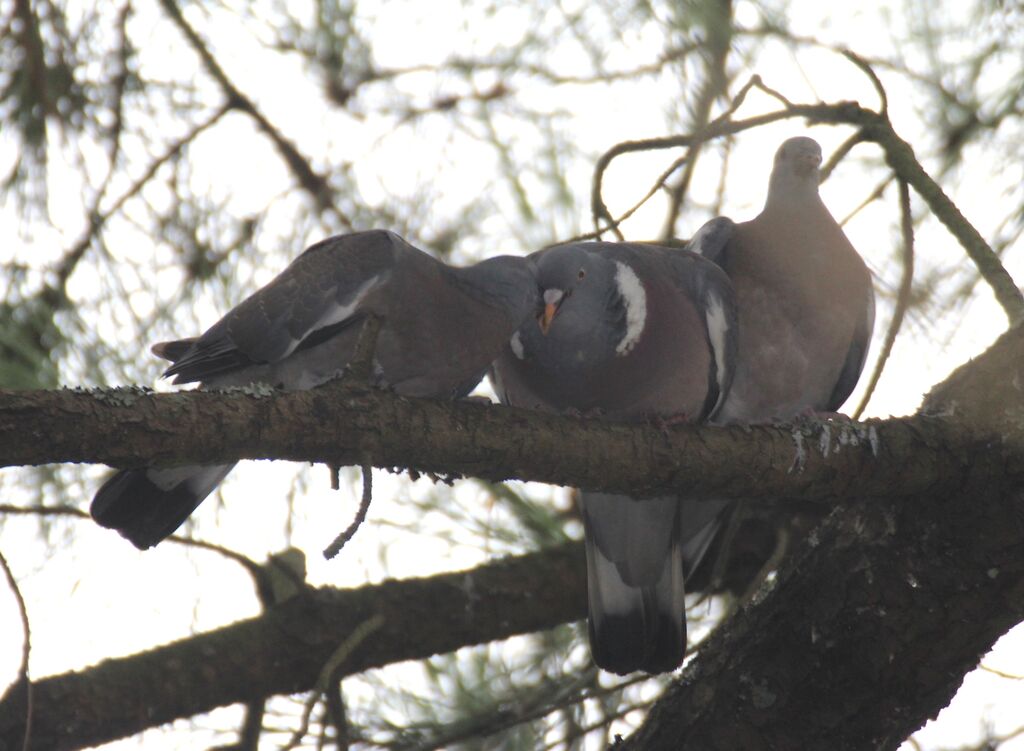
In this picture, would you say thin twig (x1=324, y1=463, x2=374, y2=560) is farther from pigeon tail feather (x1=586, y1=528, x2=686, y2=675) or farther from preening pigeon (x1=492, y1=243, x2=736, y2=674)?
pigeon tail feather (x1=586, y1=528, x2=686, y2=675)

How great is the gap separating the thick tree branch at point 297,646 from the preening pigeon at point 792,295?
2.30 feet

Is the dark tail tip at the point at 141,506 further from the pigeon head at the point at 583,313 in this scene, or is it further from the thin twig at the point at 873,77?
the thin twig at the point at 873,77

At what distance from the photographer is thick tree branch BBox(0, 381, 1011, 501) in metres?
1.74

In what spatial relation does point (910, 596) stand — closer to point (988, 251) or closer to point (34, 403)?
point (988, 251)

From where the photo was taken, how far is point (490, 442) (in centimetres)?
219

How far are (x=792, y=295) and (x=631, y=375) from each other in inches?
25.0

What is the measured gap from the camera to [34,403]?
1.67 metres

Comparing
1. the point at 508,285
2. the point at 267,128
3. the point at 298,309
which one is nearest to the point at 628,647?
the point at 508,285

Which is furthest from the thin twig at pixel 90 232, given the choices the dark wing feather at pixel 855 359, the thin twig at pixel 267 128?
the dark wing feather at pixel 855 359

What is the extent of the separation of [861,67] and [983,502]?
3.21ft

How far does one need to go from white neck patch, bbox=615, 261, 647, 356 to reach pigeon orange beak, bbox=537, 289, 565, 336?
0.16 metres

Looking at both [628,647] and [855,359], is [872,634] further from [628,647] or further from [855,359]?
[855,359]

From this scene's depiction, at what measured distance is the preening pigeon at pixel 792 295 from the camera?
3268 millimetres

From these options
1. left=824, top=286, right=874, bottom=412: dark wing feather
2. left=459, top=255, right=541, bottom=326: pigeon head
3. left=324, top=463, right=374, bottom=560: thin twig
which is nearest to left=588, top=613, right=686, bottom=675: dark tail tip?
left=459, top=255, right=541, bottom=326: pigeon head
